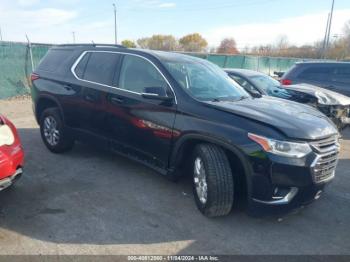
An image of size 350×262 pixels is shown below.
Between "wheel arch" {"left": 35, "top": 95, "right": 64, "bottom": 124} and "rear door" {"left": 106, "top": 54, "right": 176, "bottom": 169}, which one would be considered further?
"wheel arch" {"left": 35, "top": 95, "right": 64, "bottom": 124}

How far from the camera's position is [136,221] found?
3.35m

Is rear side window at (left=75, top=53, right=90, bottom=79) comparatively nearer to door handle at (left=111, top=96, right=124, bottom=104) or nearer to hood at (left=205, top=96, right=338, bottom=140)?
door handle at (left=111, top=96, right=124, bottom=104)

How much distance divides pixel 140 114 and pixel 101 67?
114cm

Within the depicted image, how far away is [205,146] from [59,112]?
2887 millimetres

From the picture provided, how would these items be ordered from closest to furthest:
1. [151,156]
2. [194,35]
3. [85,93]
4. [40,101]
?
[151,156] → [85,93] → [40,101] → [194,35]

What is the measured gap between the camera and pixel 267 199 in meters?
2.97

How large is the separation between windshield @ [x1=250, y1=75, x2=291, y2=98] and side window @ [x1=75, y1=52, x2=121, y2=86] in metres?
3.75

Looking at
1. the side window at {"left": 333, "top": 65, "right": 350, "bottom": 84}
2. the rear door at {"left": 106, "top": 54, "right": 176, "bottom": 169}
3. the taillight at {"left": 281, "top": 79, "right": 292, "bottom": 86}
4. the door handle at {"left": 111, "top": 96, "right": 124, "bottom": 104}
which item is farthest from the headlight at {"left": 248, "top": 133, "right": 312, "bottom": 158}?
the side window at {"left": 333, "top": 65, "right": 350, "bottom": 84}

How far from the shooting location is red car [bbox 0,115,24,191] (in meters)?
3.18

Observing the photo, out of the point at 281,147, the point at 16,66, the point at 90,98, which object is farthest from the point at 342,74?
the point at 16,66

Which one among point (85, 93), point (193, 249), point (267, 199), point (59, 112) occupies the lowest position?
point (193, 249)

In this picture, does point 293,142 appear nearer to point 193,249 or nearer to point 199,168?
point 199,168

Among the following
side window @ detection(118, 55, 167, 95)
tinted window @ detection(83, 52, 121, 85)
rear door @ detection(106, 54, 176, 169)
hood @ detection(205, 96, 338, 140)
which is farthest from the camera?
tinted window @ detection(83, 52, 121, 85)

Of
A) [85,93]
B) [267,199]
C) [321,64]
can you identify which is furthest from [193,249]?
[321,64]
